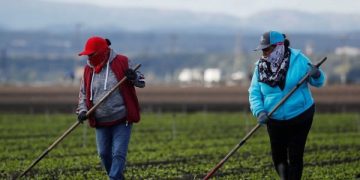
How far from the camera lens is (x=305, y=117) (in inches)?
400

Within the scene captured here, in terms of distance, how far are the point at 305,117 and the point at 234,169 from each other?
15.1ft

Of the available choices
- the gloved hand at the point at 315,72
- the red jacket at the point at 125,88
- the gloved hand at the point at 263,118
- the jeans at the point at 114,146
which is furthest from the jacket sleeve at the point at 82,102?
the gloved hand at the point at 315,72

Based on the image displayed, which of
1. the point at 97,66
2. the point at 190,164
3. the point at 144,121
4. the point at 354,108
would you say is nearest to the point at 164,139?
the point at 190,164

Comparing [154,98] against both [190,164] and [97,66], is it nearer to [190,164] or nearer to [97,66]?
[190,164]

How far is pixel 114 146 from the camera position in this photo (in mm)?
10570

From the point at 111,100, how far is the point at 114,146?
1.84ft

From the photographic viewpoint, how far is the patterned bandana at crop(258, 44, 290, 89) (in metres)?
10.1

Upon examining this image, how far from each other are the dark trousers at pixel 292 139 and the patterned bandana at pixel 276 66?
441mm

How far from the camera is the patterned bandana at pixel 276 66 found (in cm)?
1013

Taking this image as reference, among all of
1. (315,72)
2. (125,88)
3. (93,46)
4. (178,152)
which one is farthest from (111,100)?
(178,152)

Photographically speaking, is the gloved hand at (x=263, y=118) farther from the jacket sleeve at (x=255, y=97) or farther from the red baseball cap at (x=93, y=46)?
the red baseball cap at (x=93, y=46)

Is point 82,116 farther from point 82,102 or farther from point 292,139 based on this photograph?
point 292,139

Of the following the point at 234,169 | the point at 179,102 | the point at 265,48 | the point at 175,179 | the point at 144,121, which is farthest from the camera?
the point at 179,102

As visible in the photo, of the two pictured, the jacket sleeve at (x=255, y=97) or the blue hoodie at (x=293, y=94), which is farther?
the jacket sleeve at (x=255, y=97)
